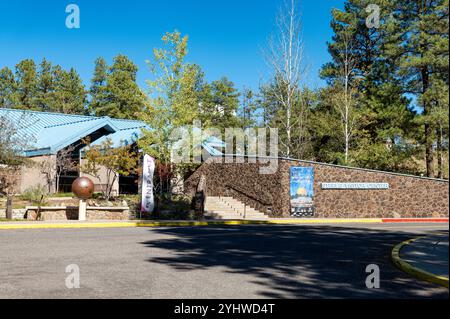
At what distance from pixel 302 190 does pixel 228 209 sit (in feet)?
16.0

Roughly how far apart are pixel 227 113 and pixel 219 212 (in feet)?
91.1

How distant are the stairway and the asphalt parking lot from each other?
11940 mm

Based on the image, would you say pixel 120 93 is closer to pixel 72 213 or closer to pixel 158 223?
pixel 72 213

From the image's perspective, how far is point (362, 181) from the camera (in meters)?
29.7

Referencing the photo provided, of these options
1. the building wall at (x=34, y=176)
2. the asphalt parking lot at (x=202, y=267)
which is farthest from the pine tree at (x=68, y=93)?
the asphalt parking lot at (x=202, y=267)

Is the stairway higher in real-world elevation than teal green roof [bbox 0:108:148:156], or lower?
lower

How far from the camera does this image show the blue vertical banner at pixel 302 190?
29609 mm

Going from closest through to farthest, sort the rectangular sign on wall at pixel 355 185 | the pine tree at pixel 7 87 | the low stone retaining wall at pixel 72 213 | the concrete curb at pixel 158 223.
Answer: the concrete curb at pixel 158 223, the low stone retaining wall at pixel 72 213, the rectangular sign on wall at pixel 355 185, the pine tree at pixel 7 87

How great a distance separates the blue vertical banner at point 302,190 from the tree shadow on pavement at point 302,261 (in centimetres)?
1207

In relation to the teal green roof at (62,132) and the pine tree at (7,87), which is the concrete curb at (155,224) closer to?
the teal green roof at (62,132)

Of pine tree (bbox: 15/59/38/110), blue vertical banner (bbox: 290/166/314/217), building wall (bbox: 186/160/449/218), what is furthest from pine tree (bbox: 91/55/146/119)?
blue vertical banner (bbox: 290/166/314/217)

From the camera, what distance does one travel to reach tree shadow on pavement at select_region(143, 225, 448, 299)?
7.78 meters

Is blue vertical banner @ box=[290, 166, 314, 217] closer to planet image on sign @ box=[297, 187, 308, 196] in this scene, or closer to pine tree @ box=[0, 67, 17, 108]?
planet image on sign @ box=[297, 187, 308, 196]
